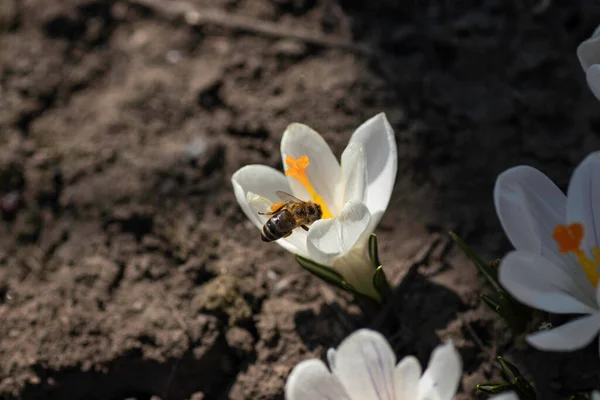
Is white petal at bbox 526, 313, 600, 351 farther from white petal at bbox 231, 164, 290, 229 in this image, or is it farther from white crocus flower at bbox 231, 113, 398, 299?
white petal at bbox 231, 164, 290, 229

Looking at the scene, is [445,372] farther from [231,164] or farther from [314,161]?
[231,164]

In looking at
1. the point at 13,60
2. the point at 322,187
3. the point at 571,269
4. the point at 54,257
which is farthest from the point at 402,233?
the point at 13,60

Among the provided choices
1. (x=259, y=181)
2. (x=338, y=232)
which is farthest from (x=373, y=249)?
(x=259, y=181)

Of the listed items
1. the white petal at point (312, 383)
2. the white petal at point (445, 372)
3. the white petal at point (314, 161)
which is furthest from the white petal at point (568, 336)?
the white petal at point (314, 161)

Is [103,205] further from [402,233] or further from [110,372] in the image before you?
[402,233]

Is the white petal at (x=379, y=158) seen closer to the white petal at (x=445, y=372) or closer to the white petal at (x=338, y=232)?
the white petal at (x=338, y=232)

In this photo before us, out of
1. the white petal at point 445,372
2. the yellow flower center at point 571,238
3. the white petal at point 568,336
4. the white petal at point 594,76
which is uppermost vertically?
the white petal at point 594,76
